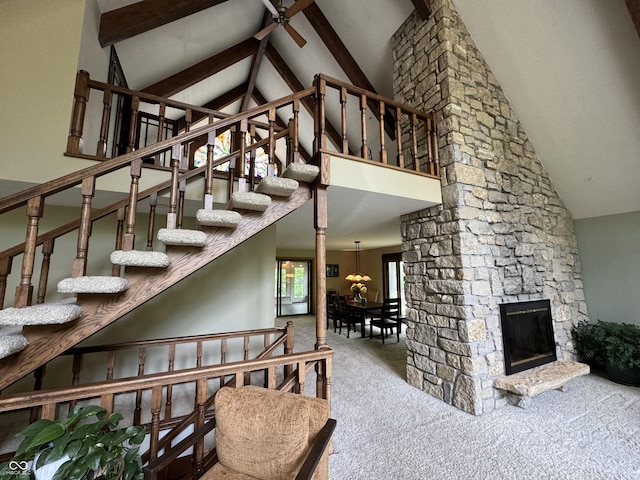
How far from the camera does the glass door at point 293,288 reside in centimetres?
902

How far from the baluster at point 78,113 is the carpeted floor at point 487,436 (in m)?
3.37

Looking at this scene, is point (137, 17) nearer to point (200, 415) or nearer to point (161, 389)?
point (161, 389)

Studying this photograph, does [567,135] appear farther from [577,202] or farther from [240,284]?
[240,284]

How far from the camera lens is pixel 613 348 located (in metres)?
3.31

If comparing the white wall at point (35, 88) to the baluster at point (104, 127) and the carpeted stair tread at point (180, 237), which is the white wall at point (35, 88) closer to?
the baluster at point (104, 127)

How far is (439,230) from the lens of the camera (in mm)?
3234

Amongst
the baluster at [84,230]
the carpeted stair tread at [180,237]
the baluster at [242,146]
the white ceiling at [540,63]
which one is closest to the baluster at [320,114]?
the white ceiling at [540,63]

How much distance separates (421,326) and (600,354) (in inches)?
92.2

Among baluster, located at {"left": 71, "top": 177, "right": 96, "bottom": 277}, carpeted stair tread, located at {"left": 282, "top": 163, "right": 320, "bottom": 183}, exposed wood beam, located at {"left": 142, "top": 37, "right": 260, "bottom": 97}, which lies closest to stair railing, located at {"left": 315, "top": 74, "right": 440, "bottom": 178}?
carpeted stair tread, located at {"left": 282, "top": 163, "right": 320, "bottom": 183}

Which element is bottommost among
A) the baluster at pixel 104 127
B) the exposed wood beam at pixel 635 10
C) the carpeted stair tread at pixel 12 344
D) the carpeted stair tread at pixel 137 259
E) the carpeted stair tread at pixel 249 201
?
the carpeted stair tread at pixel 12 344

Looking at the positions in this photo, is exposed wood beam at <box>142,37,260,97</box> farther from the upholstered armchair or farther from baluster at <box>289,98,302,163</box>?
the upholstered armchair

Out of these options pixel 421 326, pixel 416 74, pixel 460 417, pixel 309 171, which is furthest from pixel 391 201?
pixel 460 417

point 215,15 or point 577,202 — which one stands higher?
point 215,15

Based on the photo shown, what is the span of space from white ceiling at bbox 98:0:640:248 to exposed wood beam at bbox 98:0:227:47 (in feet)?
0.43
